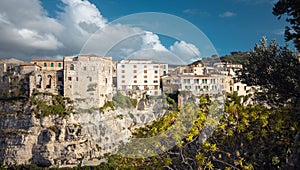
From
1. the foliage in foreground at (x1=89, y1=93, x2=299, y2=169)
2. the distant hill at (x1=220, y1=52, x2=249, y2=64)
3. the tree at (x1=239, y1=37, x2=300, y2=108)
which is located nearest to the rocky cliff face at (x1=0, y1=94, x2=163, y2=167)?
the distant hill at (x1=220, y1=52, x2=249, y2=64)

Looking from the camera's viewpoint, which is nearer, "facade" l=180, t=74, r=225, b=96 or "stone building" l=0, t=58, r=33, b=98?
"facade" l=180, t=74, r=225, b=96

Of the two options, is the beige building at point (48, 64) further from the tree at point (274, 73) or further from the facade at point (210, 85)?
the facade at point (210, 85)

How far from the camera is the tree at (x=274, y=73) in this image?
455cm

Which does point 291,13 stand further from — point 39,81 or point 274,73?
point 39,81

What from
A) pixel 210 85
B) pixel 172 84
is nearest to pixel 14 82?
pixel 172 84

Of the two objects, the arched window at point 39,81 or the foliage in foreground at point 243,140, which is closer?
the foliage in foreground at point 243,140

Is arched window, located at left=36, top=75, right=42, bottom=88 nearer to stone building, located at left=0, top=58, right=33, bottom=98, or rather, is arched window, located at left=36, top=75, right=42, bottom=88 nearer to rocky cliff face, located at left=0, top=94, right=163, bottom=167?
stone building, located at left=0, top=58, right=33, bottom=98

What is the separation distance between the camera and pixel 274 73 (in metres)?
4.77

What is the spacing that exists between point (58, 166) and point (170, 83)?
19.6 m

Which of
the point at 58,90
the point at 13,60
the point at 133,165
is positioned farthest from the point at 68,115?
the point at 133,165

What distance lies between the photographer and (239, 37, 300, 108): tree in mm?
4547

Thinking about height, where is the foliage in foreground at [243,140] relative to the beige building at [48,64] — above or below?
below

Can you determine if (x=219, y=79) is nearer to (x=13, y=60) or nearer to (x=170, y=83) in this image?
(x=170, y=83)

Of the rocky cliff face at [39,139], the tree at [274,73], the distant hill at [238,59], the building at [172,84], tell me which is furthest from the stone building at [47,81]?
the tree at [274,73]
